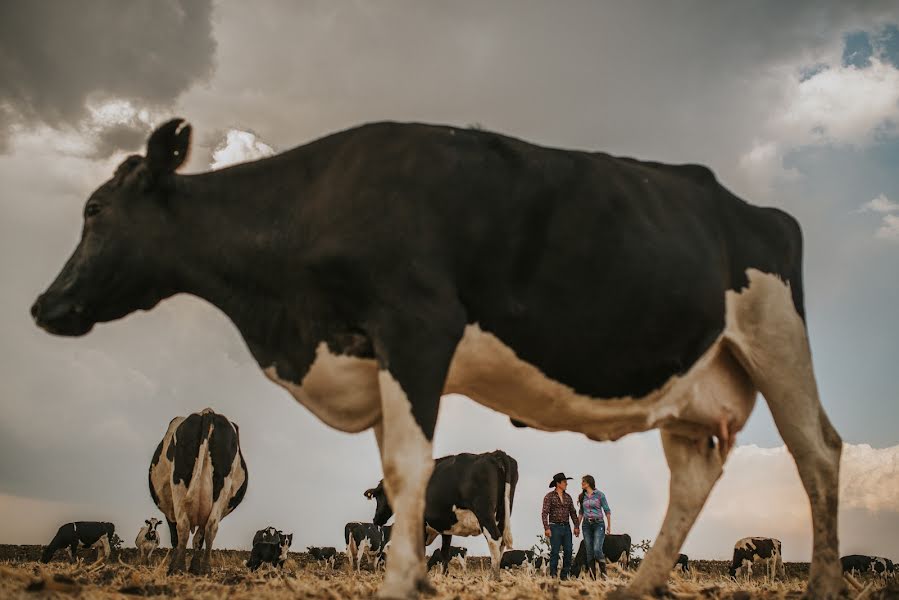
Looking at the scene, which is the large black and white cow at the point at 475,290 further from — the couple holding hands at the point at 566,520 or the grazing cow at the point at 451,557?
the grazing cow at the point at 451,557

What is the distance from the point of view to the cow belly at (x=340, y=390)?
Result: 4.53 meters

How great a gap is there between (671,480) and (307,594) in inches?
109

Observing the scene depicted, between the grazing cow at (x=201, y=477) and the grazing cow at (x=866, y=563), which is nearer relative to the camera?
the grazing cow at (x=201, y=477)

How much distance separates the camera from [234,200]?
208 inches

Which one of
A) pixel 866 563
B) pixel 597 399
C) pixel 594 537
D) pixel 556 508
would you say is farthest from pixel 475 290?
pixel 866 563

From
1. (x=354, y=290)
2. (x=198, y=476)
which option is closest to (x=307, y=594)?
(x=354, y=290)

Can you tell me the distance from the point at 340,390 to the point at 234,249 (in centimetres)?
121

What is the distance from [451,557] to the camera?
74.4 ft

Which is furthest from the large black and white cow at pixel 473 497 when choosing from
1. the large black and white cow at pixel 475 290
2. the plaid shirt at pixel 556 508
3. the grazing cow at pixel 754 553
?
the large black and white cow at pixel 475 290

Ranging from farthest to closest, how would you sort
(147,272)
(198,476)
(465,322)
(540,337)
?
(198,476), (147,272), (540,337), (465,322)

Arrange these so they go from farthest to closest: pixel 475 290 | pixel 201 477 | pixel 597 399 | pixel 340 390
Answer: pixel 201 477 → pixel 597 399 → pixel 340 390 → pixel 475 290

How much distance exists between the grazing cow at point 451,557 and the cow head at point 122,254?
488 inches

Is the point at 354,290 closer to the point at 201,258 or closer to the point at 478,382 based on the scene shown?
the point at 478,382

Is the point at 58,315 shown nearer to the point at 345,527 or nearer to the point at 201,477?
the point at 201,477
